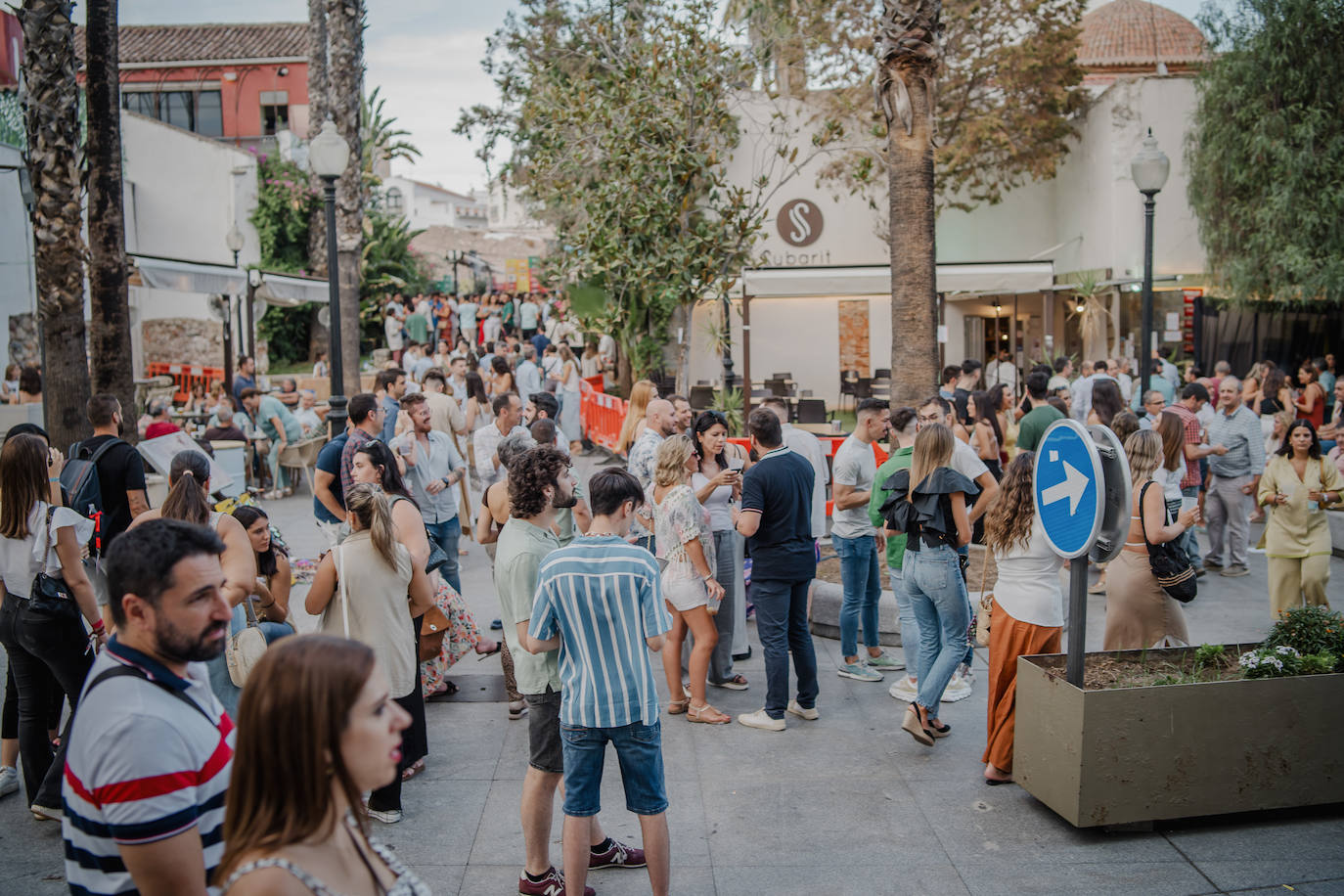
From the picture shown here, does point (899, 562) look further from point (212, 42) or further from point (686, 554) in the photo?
point (212, 42)

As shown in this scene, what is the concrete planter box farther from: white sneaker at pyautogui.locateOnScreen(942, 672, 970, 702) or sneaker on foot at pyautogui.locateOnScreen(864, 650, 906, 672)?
sneaker on foot at pyautogui.locateOnScreen(864, 650, 906, 672)

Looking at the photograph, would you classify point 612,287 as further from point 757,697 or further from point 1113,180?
point 1113,180

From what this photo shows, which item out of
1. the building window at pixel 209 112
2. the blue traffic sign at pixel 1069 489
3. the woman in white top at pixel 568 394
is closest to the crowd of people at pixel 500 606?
the blue traffic sign at pixel 1069 489

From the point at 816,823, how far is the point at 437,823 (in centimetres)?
190

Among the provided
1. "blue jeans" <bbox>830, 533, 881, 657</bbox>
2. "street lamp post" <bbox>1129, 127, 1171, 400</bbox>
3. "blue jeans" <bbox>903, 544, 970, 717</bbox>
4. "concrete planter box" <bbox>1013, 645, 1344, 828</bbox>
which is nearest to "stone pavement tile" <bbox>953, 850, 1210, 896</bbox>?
"concrete planter box" <bbox>1013, 645, 1344, 828</bbox>

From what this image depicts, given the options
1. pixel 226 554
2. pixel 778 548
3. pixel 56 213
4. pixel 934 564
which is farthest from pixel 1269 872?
pixel 56 213

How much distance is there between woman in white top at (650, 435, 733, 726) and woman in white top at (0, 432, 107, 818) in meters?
3.03

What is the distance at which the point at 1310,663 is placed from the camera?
5176 millimetres

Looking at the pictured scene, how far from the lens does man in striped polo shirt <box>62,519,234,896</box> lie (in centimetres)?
242

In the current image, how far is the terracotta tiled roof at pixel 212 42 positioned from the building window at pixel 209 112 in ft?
4.62

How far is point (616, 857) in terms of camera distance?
4891mm

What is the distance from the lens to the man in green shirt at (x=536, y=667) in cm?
455

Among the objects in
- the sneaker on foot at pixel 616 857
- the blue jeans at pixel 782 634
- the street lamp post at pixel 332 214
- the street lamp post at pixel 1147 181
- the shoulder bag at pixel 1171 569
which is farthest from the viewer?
the street lamp post at pixel 1147 181

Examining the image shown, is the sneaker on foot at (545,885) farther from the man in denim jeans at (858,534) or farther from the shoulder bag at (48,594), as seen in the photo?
the man in denim jeans at (858,534)
